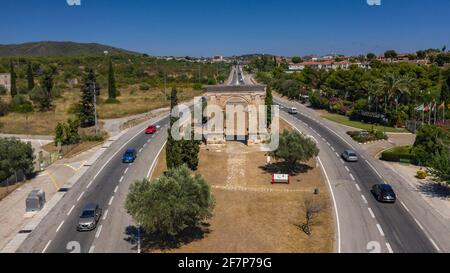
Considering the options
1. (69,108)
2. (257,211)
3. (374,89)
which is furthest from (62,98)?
(257,211)

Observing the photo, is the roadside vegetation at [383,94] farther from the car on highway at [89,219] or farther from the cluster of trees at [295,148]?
the car on highway at [89,219]

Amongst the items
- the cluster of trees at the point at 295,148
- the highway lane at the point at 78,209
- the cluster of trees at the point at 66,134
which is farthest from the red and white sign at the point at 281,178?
the cluster of trees at the point at 66,134

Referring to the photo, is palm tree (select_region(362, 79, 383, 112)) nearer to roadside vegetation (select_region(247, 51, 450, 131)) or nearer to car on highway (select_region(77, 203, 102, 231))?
roadside vegetation (select_region(247, 51, 450, 131))

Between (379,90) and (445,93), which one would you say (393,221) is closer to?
(379,90)

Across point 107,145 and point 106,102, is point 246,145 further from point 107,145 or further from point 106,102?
point 106,102

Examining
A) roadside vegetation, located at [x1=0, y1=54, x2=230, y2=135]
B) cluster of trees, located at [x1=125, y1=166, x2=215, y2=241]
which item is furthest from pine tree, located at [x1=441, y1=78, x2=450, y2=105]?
cluster of trees, located at [x1=125, y1=166, x2=215, y2=241]
